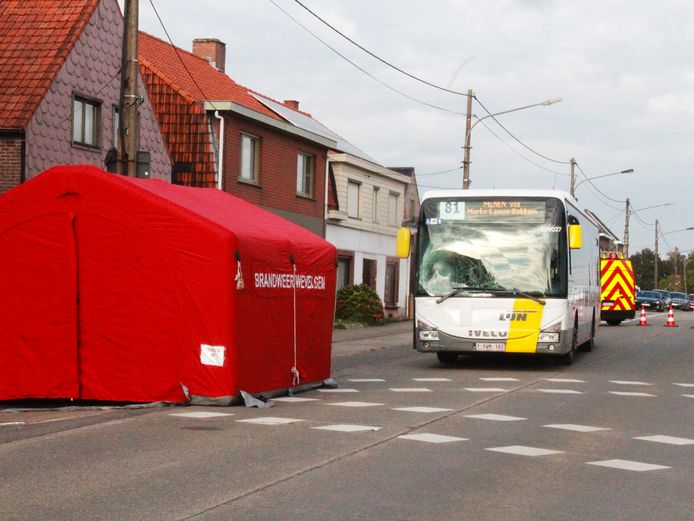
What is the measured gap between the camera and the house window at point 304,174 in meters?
34.9

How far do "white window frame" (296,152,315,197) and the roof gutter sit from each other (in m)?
0.63

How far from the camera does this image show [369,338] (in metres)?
29.3

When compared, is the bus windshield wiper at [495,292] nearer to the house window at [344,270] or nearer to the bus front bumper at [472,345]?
the bus front bumper at [472,345]

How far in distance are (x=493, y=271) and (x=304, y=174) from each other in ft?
58.6

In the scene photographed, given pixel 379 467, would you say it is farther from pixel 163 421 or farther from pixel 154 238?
pixel 154 238

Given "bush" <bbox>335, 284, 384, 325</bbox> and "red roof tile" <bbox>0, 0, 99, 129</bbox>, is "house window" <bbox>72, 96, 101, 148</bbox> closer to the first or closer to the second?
"red roof tile" <bbox>0, 0, 99, 129</bbox>

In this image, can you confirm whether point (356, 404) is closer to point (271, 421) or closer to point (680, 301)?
point (271, 421)

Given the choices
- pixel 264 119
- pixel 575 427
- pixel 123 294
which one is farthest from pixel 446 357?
pixel 264 119

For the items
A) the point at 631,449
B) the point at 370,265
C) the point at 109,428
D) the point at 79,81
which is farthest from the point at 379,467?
the point at 370,265

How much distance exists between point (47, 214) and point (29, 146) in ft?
33.9

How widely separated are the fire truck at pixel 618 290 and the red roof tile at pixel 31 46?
75.7 ft

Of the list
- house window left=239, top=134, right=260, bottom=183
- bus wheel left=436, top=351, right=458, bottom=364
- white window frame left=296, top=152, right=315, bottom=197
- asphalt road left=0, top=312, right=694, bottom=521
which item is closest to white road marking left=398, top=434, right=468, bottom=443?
asphalt road left=0, top=312, right=694, bottom=521

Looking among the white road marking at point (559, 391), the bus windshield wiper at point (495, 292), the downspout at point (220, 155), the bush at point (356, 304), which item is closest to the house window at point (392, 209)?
the bush at point (356, 304)

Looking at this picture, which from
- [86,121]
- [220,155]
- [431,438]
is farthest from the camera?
[220,155]
